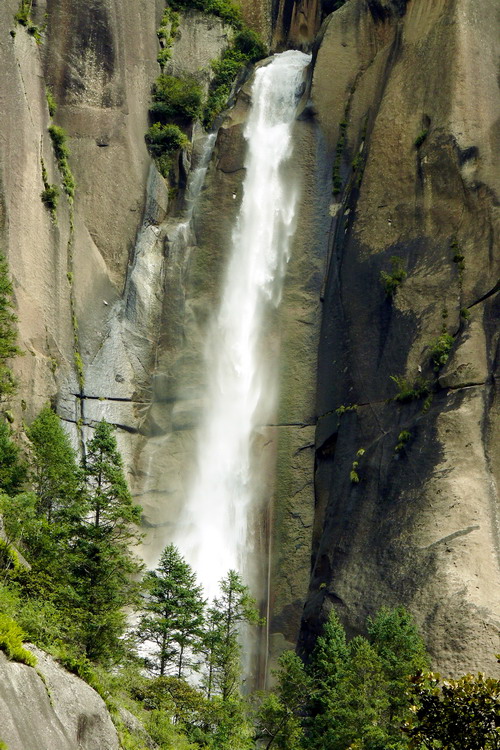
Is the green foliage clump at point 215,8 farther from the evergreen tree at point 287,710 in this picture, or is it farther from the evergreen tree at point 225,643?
the evergreen tree at point 287,710

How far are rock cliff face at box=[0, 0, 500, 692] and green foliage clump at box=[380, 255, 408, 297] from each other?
247mm

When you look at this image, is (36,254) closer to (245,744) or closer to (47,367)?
(47,367)

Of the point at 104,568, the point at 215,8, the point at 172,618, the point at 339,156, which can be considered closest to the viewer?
the point at 104,568

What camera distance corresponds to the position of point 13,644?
18.3m

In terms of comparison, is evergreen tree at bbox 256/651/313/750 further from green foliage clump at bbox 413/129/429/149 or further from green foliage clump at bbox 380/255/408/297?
green foliage clump at bbox 413/129/429/149

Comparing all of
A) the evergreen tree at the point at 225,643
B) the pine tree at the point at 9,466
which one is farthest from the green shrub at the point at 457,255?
the pine tree at the point at 9,466

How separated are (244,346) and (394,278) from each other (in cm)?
977

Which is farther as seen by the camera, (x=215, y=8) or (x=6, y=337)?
(x=215, y=8)

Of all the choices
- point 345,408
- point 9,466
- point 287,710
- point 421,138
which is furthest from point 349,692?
point 421,138

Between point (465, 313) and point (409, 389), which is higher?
point (465, 313)

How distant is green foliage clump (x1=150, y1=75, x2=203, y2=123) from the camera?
57375mm

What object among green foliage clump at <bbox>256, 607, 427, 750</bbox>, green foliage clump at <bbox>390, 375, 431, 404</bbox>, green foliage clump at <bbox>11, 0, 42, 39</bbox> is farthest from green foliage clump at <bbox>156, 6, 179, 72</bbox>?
green foliage clump at <bbox>256, 607, 427, 750</bbox>

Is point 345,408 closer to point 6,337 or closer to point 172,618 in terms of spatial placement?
point 172,618

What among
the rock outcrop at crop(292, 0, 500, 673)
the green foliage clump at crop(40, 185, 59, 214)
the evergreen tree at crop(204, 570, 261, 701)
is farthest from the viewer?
the green foliage clump at crop(40, 185, 59, 214)
